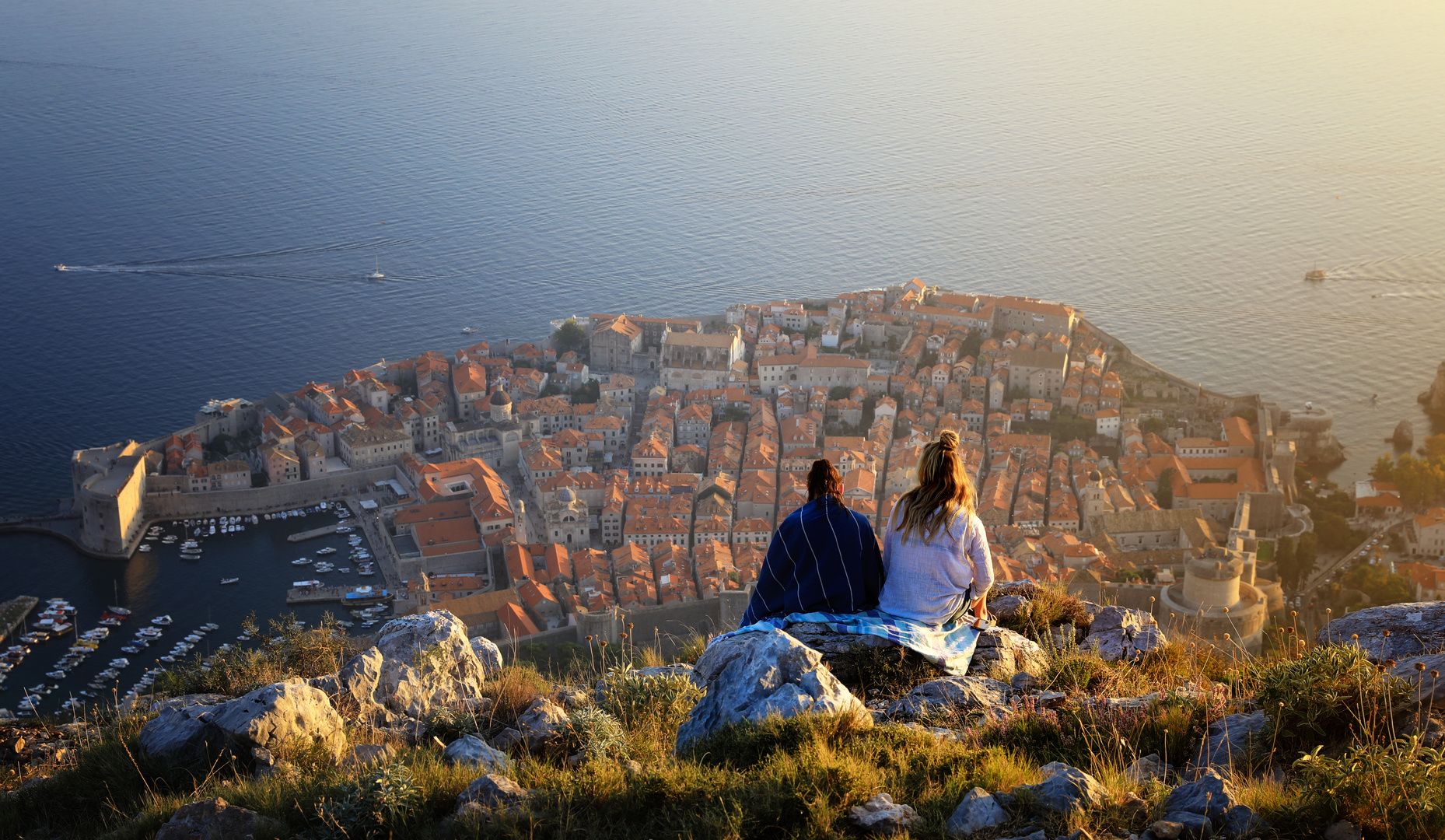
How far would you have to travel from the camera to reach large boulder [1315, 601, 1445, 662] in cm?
311

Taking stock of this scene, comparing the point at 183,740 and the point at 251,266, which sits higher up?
the point at 251,266

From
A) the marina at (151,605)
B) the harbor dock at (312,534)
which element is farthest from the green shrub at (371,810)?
the harbor dock at (312,534)

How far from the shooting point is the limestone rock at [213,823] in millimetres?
2752

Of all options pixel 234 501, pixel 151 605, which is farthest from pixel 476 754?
pixel 234 501

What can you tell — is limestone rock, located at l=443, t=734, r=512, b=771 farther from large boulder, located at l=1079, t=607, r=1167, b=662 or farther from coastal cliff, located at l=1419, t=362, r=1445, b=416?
coastal cliff, located at l=1419, t=362, r=1445, b=416

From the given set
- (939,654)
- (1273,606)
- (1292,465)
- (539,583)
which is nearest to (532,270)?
(539,583)

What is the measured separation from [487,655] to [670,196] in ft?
104

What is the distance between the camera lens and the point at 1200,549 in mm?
14625

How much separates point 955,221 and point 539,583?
840 inches

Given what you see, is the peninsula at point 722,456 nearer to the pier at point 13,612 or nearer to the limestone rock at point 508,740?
the pier at point 13,612

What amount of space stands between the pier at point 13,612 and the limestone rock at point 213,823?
14.2 metres

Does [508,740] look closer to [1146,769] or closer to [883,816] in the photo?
[883,816]

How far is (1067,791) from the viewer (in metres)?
2.39

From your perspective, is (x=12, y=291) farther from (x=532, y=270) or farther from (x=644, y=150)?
(x=644, y=150)
